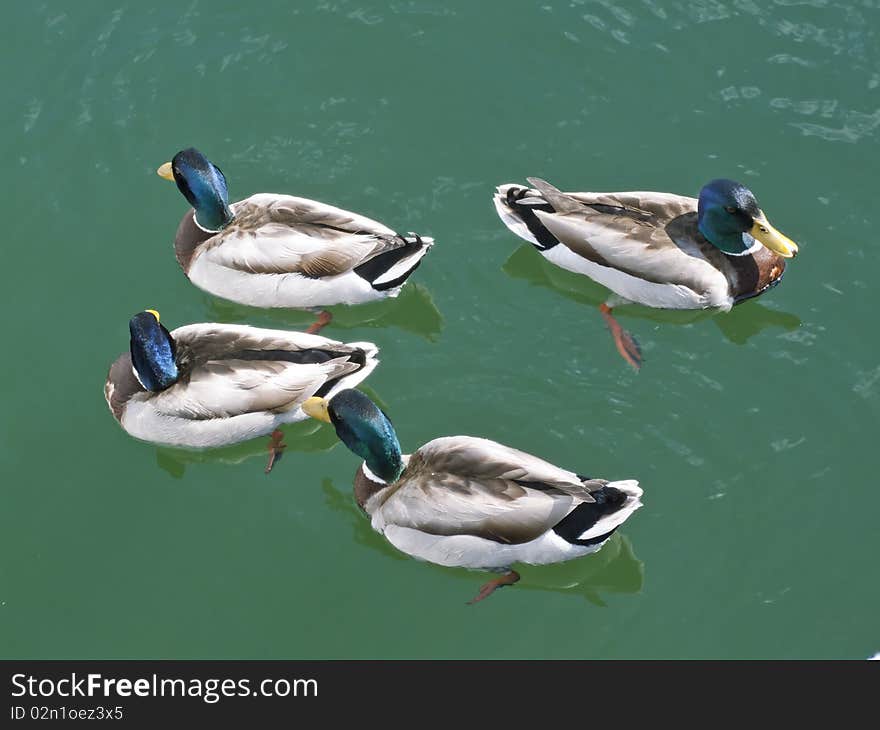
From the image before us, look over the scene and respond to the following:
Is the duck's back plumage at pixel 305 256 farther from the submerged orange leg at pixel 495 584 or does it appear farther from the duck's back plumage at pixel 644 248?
the submerged orange leg at pixel 495 584

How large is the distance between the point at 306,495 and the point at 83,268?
3051 mm

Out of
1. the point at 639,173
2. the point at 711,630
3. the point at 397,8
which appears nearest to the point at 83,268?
the point at 397,8

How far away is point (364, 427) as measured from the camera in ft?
36.3

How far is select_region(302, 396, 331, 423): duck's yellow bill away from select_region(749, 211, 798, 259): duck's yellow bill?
12.4 feet

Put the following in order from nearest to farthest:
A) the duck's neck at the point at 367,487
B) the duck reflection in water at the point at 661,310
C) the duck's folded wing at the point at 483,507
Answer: the duck's folded wing at the point at 483,507, the duck's neck at the point at 367,487, the duck reflection in water at the point at 661,310

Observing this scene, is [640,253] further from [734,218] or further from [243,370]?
[243,370]

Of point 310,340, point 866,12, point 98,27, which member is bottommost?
point 310,340

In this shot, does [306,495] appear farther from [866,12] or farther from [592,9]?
[866,12]

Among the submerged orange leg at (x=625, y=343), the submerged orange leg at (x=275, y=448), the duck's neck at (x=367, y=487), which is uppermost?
the submerged orange leg at (x=625, y=343)

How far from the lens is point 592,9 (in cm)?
1439

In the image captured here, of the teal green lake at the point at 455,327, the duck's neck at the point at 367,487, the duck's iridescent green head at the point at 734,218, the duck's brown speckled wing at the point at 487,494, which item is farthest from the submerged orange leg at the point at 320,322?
the duck's iridescent green head at the point at 734,218

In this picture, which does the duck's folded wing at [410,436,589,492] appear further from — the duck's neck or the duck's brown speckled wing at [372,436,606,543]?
the duck's neck

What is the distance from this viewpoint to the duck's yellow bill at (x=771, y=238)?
12.2 m

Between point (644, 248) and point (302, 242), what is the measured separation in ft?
9.04
